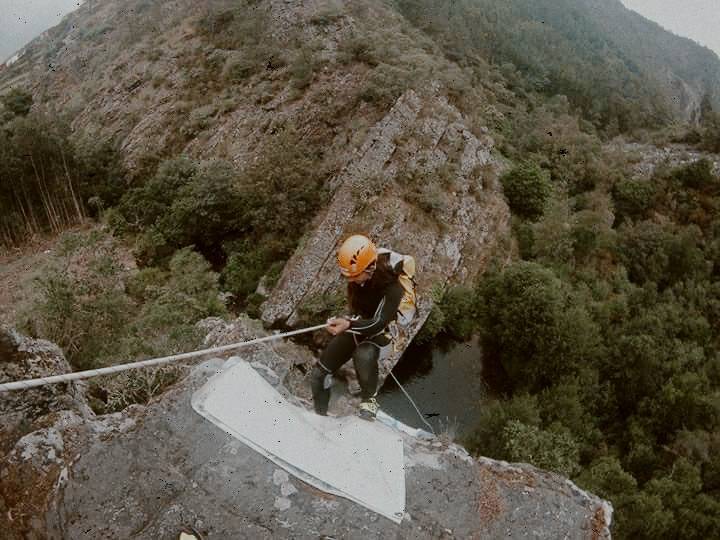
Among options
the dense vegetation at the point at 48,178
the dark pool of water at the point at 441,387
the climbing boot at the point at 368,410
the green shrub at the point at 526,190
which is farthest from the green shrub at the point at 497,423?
the dense vegetation at the point at 48,178

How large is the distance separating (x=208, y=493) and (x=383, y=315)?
2516 mm

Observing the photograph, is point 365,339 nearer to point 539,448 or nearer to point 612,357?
point 539,448

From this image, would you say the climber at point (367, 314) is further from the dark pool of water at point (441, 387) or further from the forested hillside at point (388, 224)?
the dark pool of water at point (441, 387)

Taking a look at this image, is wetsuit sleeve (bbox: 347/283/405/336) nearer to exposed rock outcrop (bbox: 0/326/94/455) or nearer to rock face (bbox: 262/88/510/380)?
exposed rock outcrop (bbox: 0/326/94/455)

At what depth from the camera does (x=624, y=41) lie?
9112 cm

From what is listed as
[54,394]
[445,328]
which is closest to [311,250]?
[445,328]

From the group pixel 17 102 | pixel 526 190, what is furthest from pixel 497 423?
pixel 17 102

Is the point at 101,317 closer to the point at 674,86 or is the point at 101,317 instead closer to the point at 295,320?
the point at 295,320

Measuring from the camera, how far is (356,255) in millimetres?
5531

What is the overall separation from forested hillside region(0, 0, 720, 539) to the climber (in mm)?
4187

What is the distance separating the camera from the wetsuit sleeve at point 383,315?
19.2 ft

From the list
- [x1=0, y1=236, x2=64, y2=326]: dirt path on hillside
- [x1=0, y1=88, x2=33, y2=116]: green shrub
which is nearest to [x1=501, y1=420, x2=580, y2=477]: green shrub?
[x1=0, y1=236, x2=64, y2=326]: dirt path on hillside

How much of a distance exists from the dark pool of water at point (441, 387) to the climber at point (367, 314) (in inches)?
622

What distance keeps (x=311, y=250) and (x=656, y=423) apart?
16.2 m
